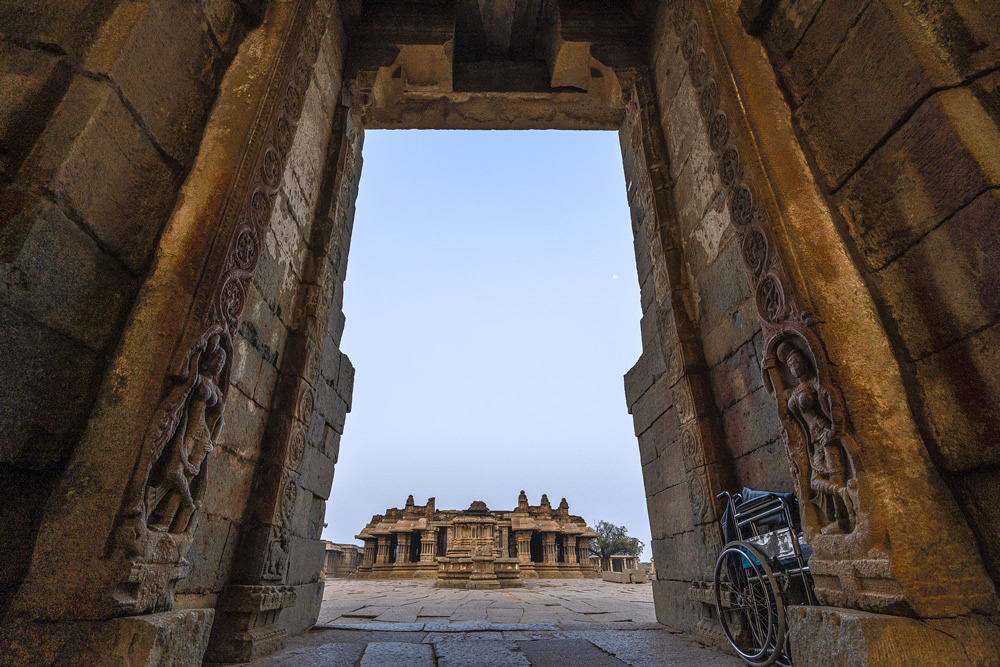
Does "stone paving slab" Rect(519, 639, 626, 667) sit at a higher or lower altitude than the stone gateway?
lower

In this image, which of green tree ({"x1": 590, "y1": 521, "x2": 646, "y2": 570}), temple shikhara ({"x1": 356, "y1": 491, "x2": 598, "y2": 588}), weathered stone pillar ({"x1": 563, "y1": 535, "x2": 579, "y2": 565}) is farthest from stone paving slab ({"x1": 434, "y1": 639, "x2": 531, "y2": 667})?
green tree ({"x1": 590, "y1": 521, "x2": 646, "y2": 570})

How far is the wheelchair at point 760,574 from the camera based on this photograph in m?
2.40

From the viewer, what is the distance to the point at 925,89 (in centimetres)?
203

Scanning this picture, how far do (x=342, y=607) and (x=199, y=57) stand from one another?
5.79 metres

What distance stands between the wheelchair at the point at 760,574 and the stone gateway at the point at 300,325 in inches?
7.9

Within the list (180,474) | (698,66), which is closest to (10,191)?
(180,474)

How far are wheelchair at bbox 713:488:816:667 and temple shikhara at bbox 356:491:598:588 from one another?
31.9ft

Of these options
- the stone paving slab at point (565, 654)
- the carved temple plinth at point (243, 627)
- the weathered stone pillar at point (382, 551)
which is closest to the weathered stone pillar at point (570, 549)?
the weathered stone pillar at point (382, 551)

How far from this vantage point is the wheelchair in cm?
240

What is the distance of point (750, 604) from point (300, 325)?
3.78 meters

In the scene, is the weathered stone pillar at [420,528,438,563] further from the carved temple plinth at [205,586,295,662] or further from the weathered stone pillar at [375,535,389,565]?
the carved temple plinth at [205,586,295,662]

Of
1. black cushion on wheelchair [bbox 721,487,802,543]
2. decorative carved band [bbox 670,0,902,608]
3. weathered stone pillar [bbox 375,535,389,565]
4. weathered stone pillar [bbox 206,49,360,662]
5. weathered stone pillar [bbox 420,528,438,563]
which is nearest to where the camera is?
decorative carved band [bbox 670,0,902,608]

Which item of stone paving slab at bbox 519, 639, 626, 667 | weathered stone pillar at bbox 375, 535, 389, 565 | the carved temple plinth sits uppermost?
weathered stone pillar at bbox 375, 535, 389, 565

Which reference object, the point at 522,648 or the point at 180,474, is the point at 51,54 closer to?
the point at 180,474
